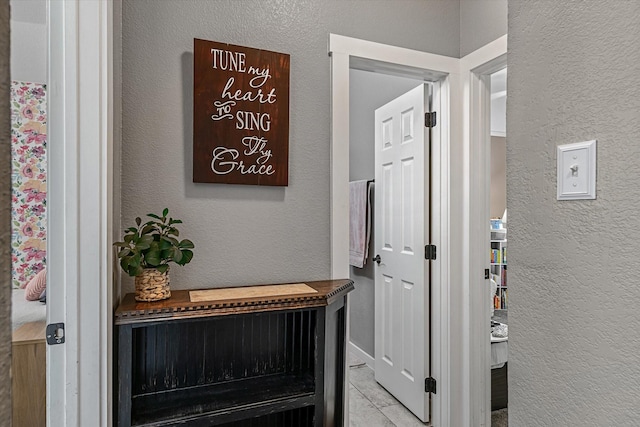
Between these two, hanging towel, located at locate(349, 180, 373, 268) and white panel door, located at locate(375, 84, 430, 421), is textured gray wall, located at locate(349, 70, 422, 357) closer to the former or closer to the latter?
hanging towel, located at locate(349, 180, 373, 268)

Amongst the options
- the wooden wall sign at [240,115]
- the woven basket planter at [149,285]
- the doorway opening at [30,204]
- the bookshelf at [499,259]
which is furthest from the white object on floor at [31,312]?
the bookshelf at [499,259]

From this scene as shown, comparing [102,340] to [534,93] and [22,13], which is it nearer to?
[22,13]

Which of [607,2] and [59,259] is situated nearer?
[607,2]

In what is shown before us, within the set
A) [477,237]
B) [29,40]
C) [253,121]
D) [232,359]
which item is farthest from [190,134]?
[477,237]

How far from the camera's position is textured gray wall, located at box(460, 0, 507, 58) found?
2.07 m

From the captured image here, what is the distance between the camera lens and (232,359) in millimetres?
1774

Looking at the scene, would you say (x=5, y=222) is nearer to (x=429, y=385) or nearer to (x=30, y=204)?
(x=30, y=204)

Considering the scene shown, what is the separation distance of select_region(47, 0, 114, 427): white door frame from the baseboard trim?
2476 millimetres

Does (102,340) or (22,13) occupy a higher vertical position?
(22,13)

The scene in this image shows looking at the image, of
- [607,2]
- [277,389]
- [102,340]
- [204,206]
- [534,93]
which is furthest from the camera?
[204,206]

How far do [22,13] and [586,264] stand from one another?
4.17 feet

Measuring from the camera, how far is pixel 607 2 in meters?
0.79

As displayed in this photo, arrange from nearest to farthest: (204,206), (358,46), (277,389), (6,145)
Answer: (6,145)
(277,389)
(204,206)
(358,46)

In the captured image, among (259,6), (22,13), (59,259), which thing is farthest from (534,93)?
(259,6)
